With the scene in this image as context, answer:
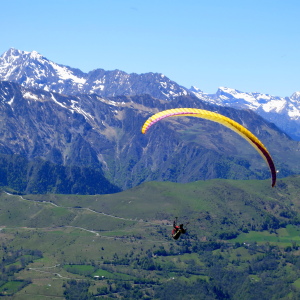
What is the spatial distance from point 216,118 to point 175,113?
21.9 feet

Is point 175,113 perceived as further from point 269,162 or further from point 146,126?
point 269,162

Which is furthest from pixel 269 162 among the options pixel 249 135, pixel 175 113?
pixel 175 113

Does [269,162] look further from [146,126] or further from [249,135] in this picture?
[146,126]

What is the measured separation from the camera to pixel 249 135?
9588 centimetres

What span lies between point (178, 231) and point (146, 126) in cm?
1729

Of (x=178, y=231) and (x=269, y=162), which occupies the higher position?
(x=269, y=162)

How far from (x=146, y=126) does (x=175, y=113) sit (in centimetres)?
512

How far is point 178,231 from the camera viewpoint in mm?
95938

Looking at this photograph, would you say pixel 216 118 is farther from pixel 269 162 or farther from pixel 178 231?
pixel 178 231

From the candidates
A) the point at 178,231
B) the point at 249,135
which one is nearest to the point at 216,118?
the point at 249,135

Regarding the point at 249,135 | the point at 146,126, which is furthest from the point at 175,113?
the point at 249,135

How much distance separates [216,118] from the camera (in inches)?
3920

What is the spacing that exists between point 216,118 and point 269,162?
10578 mm

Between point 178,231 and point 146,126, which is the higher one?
point 146,126
